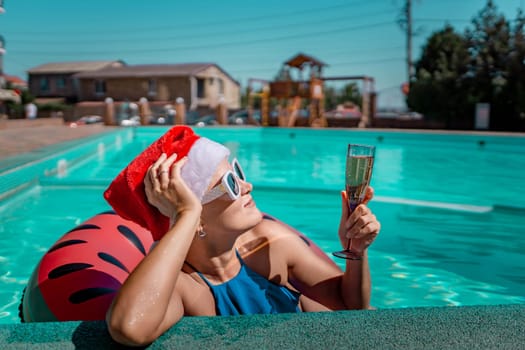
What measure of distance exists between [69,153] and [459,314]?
894cm

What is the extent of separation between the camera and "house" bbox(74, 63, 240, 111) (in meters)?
37.3

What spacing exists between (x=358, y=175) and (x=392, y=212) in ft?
15.1

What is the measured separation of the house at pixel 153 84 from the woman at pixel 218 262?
114ft

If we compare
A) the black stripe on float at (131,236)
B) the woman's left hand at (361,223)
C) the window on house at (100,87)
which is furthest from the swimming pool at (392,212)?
the window on house at (100,87)

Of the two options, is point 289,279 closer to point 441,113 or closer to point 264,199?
point 264,199

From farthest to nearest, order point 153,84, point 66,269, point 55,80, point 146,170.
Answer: point 55,80 < point 153,84 < point 66,269 < point 146,170

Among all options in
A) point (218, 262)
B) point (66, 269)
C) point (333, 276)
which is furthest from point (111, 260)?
point (333, 276)

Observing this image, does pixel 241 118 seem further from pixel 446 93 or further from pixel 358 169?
pixel 358 169

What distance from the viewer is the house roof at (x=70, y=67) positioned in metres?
43.8

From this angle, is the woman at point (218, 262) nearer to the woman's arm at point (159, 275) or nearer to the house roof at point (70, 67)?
the woman's arm at point (159, 275)

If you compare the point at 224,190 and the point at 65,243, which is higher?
the point at 224,190

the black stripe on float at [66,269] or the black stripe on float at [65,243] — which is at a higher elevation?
the black stripe on float at [65,243]

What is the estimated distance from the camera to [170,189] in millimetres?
1384

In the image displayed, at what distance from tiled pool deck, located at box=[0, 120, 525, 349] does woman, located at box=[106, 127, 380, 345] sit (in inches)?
3.1
